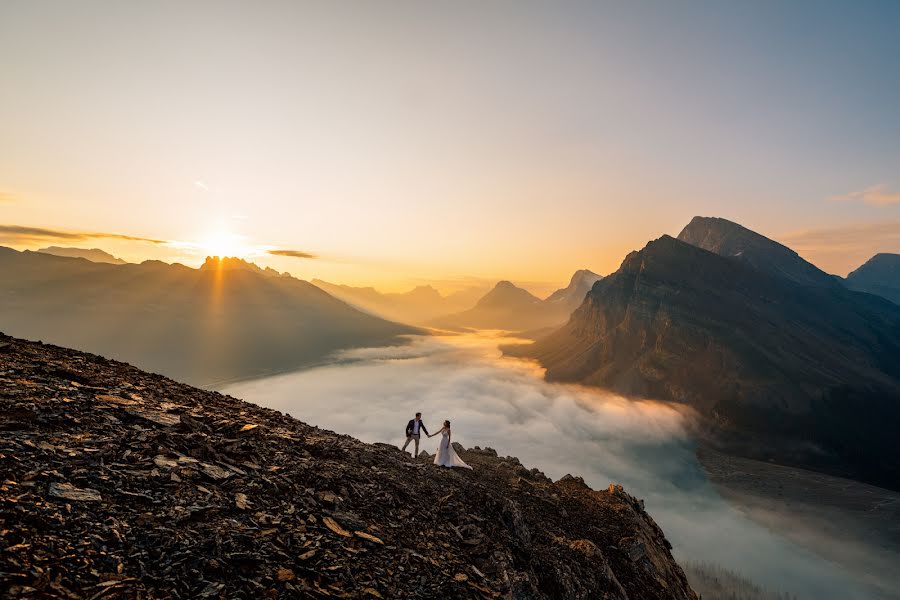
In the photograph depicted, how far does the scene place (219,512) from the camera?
986cm

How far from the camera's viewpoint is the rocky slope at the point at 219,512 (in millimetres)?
7566

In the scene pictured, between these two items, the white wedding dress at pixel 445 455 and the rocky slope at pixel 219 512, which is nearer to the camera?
the rocky slope at pixel 219 512

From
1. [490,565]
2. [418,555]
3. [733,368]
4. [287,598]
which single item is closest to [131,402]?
[287,598]

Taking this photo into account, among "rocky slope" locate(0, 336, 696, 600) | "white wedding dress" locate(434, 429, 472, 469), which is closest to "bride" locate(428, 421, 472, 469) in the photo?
"white wedding dress" locate(434, 429, 472, 469)

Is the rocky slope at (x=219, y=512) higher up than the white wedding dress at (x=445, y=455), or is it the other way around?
the rocky slope at (x=219, y=512)

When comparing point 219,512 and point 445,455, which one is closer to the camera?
point 219,512

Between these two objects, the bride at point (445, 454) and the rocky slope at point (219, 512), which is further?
the bride at point (445, 454)

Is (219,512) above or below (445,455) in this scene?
above

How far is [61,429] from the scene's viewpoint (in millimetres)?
10906

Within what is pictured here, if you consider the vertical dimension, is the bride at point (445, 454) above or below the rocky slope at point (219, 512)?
below

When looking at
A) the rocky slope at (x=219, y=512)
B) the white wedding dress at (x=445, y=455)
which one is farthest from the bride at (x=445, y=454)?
the rocky slope at (x=219, y=512)

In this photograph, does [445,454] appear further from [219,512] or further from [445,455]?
[219,512]

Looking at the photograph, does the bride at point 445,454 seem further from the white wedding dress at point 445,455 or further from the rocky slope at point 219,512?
the rocky slope at point 219,512

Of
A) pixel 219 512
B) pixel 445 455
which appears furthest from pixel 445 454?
pixel 219 512
